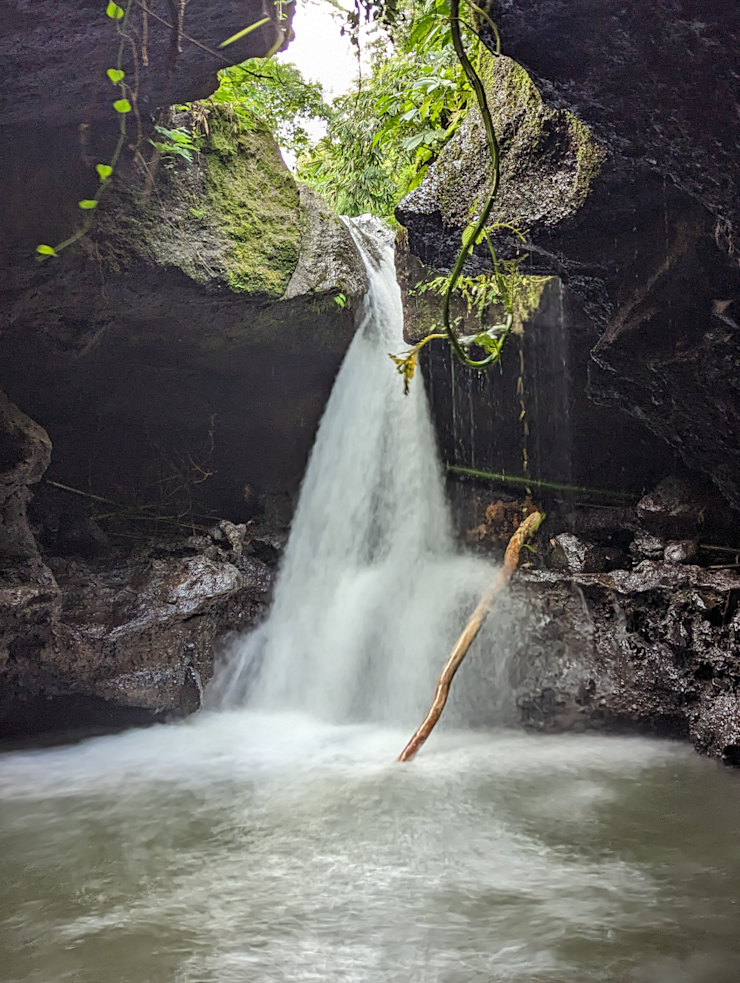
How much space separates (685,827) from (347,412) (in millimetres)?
4588

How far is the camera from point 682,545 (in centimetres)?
496

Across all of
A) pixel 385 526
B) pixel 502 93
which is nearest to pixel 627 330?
pixel 502 93

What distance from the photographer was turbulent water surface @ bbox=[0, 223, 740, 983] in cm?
213

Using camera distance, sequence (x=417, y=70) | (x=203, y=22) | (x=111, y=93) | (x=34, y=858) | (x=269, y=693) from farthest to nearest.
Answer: (x=269, y=693) < (x=417, y=70) < (x=111, y=93) < (x=203, y=22) < (x=34, y=858)

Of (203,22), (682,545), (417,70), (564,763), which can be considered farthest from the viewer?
(682,545)

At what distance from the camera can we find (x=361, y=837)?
3.09 metres

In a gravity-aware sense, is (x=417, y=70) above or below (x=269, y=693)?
above

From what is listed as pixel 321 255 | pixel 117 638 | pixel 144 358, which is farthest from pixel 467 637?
pixel 144 358

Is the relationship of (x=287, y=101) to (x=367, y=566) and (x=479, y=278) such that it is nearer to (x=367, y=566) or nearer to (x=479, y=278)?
(x=479, y=278)

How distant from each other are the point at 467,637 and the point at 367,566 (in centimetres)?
208

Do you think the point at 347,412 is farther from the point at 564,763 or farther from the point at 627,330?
the point at 564,763

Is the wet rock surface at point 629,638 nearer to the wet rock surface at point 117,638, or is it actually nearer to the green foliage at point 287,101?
the wet rock surface at point 117,638

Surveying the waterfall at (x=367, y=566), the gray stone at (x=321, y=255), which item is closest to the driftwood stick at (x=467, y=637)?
the waterfall at (x=367, y=566)

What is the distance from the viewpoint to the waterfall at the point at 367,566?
5.59 meters
